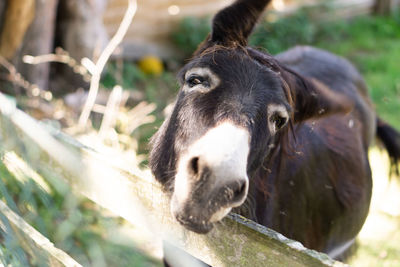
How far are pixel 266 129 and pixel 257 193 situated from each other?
0.61 metres

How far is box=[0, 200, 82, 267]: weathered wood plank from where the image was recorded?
5.18 ft

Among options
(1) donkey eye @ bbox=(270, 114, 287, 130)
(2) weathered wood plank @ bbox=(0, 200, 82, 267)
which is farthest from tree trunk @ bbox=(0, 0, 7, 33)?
(1) donkey eye @ bbox=(270, 114, 287, 130)

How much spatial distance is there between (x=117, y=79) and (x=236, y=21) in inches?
130

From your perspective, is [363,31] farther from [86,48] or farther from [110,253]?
[110,253]

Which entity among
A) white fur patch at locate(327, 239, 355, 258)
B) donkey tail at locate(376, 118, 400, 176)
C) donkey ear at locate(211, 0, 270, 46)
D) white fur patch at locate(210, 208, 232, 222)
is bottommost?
white fur patch at locate(327, 239, 355, 258)

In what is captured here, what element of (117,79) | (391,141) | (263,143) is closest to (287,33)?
(117,79)

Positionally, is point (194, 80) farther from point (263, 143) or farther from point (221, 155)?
point (221, 155)

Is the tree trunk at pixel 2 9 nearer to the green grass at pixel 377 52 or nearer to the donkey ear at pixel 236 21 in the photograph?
the donkey ear at pixel 236 21

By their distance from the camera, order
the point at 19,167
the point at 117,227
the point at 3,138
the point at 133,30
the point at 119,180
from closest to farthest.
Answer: the point at 119,180 < the point at 19,167 < the point at 3,138 < the point at 117,227 < the point at 133,30

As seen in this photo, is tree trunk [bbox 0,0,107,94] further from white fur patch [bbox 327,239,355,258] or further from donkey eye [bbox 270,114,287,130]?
donkey eye [bbox 270,114,287,130]

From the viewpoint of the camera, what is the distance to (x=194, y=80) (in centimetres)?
195

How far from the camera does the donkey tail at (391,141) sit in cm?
399

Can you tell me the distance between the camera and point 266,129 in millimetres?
1892

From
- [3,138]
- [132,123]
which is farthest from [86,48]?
[3,138]
